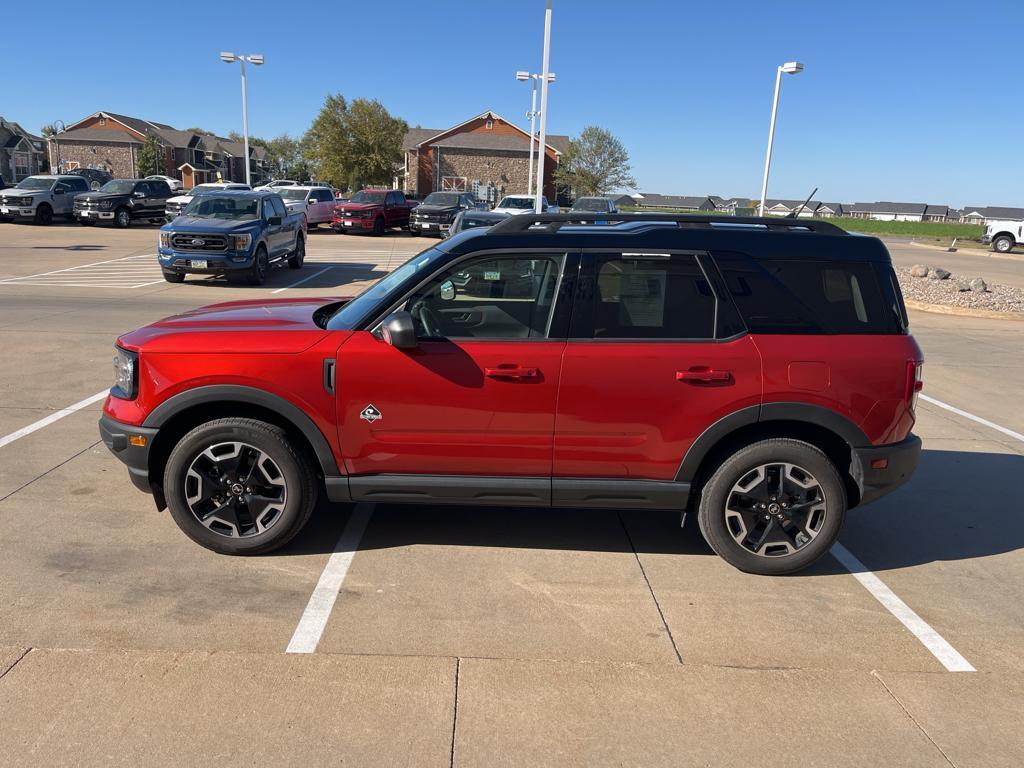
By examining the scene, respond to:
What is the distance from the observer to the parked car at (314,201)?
31.2 m

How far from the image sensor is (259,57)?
3938 cm

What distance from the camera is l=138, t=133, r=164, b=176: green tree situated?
78.8 meters

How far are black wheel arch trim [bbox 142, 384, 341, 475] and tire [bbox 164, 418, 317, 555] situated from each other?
0.12 metres

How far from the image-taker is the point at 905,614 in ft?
12.6

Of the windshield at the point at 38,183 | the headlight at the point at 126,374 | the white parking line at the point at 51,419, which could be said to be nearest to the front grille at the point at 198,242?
the white parking line at the point at 51,419

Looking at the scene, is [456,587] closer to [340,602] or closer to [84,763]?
[340,602]

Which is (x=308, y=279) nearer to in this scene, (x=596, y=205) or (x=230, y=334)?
(x=230, y=334)

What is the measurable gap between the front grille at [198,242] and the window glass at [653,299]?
12.7m

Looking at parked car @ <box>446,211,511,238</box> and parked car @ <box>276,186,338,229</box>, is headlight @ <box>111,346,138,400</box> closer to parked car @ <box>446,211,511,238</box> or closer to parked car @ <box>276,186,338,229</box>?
parked car @ <box>446,211,511,238</box>

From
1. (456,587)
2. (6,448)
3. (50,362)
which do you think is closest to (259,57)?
(50,362)

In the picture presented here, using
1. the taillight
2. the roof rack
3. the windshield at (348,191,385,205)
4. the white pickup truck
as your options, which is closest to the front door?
the roof rack

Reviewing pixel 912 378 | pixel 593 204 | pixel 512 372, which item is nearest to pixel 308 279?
pixel 593 204

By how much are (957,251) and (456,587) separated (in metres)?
44.4

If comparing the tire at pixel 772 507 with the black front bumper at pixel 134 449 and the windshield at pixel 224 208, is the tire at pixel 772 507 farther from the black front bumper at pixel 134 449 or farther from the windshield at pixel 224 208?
the windshield at pixel 224 208
